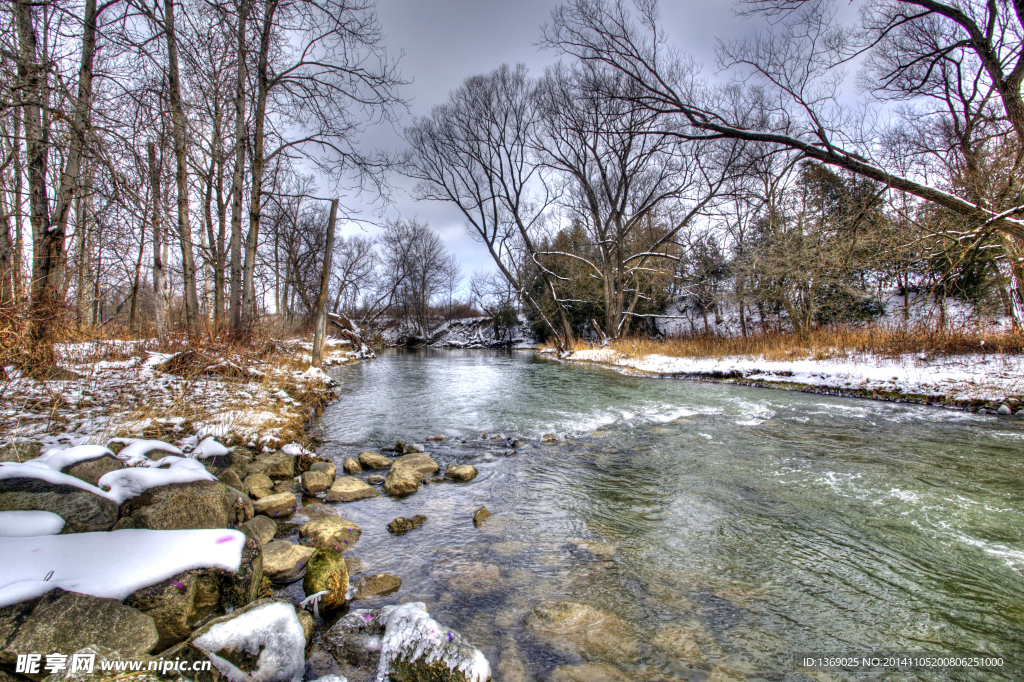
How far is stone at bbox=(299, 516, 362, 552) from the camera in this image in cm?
329

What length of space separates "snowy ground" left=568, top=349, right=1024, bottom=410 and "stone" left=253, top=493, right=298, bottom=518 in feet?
35.3

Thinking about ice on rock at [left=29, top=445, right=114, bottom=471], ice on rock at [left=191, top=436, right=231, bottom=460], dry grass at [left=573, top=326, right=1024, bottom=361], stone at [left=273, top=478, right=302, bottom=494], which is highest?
dry grass at [left=573, top=326, right=1024, bottom=361]

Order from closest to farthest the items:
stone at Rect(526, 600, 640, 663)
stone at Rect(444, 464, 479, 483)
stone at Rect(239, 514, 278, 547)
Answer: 1. stone at Rect(526, 600, 640, 663)
2. stone at Rect(239, 514, 278, 547)
3. stone at Rect(444, 464, 479, 483)

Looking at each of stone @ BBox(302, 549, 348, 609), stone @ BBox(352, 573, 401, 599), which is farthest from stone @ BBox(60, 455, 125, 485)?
stone @ BBox(352, 573, 401, 599)

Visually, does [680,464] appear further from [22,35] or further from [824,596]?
[22,35]

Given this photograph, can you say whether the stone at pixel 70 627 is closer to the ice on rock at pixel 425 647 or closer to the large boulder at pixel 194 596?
the large boulder at pixel 194 596

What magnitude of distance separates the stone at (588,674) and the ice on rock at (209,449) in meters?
3.99

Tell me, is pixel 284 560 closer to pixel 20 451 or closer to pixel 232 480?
pixel 232 480

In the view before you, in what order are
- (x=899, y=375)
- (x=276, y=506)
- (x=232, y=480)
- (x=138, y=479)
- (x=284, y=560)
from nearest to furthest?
(x=138, y=479), (x=284, y=560), (x=276, y=506), (x=232, y=480), (x=899, y=375)

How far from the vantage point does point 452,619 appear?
2.45 m

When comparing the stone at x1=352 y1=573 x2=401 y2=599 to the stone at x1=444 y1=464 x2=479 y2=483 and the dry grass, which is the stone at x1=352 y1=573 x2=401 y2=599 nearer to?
the stone at x1=444 y1=464 x2=479 y2=483

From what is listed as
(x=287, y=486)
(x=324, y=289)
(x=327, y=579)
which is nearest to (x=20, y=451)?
(x=287, y=486)

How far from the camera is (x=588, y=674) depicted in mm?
2037

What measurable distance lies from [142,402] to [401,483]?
3.29 meters
